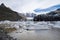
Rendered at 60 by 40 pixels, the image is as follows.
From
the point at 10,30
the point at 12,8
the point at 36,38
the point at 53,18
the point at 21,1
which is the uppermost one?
the point at 21,1

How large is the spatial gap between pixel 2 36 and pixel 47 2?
140 cm

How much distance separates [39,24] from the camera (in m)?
2.81

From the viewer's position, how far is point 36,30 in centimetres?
276

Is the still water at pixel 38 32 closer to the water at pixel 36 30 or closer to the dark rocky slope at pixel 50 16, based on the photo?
the water at pixel 36 30

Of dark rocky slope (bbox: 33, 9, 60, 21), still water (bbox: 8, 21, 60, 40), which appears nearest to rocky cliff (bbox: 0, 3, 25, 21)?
still water (bbox: 8, 21, 60, 40)

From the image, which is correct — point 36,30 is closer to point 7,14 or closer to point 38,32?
point 38,32

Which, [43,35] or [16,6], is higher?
[16,6]

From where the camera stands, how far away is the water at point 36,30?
2.59m

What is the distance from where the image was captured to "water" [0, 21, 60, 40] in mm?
2588

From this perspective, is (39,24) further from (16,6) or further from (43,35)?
(16,6)

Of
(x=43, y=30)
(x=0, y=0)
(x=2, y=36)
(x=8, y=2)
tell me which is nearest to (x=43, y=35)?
(x=43, y=30)

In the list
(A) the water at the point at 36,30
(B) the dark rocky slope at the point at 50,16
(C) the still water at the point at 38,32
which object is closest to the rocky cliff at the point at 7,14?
(A) the water at the point at 36,30

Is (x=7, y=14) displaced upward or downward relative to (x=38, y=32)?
upward

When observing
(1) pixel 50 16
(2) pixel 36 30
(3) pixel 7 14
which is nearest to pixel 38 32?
(2) pixel 36 30
